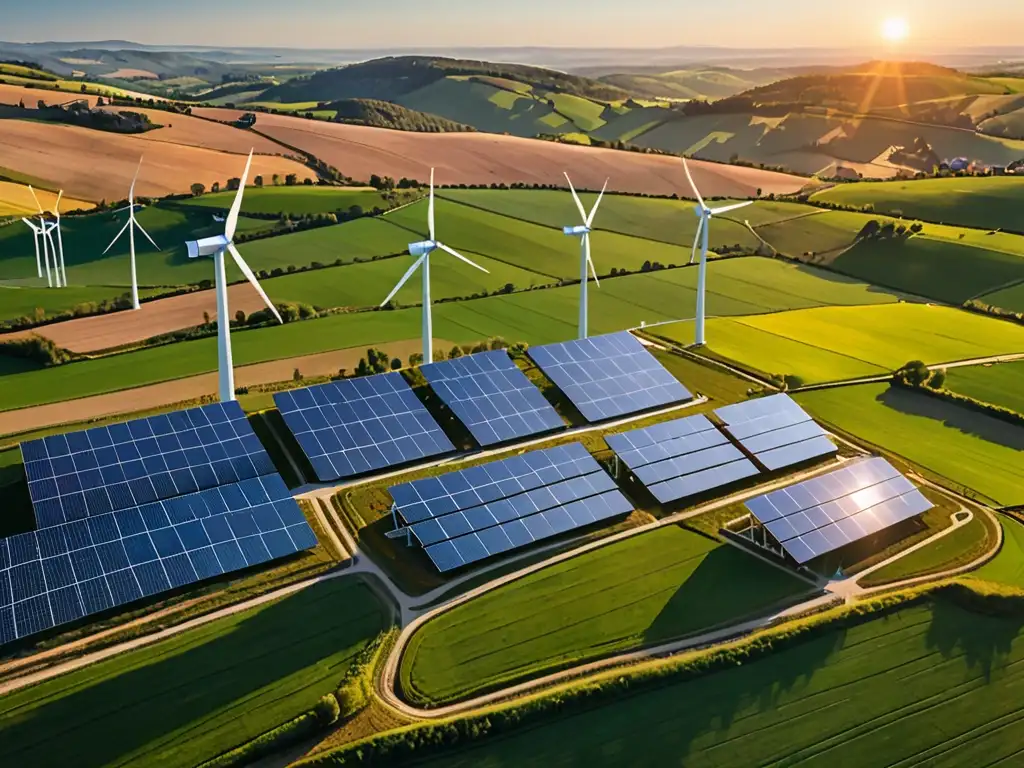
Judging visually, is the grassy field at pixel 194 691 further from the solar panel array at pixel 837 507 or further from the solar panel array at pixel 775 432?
the solar panel array at pixel 775 432

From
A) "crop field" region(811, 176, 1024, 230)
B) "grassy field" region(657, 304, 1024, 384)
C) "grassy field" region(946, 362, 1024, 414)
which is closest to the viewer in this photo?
"grassy field" region(946, 362, 1024, 414)

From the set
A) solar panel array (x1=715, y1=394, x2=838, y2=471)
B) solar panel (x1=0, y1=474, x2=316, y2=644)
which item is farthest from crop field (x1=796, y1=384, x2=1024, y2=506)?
solar panel (x1=0, y1=474, x2=316, y2=644)

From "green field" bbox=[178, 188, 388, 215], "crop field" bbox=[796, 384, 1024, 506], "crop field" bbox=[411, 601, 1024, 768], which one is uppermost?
"green field" bbox=[178, 188, 388, 215]

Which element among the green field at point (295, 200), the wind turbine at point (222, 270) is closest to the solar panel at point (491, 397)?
the wind turbine at point (222, 270)

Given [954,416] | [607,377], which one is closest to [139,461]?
[607,377]

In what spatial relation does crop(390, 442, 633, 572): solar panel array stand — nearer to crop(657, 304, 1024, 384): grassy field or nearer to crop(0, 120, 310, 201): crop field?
crop(657, 304, 1024, 384): grassy field

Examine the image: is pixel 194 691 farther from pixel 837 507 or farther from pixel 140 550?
pixel 837 507
